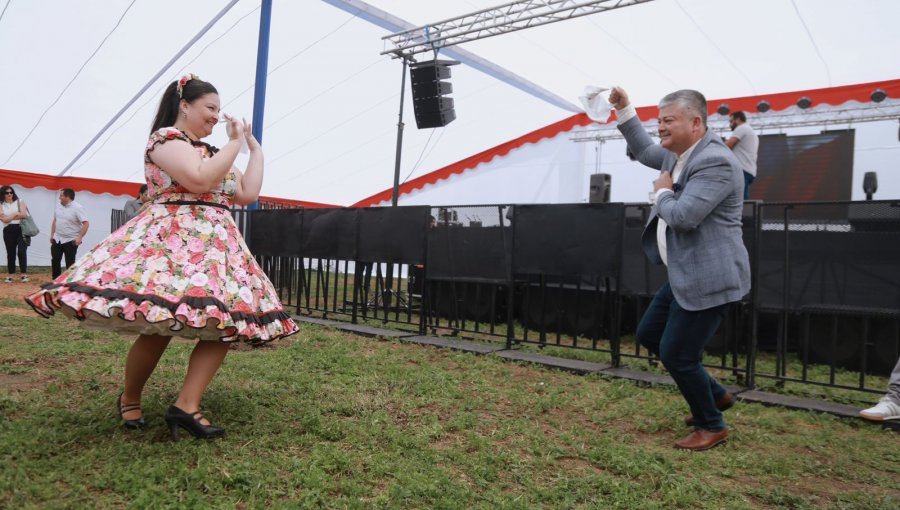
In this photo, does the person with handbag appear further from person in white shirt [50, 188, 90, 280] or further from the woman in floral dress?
the woman in floral dress

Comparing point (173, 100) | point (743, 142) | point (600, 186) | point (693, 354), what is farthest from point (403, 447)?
point (600, 186)

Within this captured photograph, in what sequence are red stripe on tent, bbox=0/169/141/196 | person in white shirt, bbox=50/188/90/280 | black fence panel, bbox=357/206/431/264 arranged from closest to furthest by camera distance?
black fence panel, bbox=357/206/431/264
person in white shirt, bbox=50/188/90/280
red stripe on tent, bbox=0/169/141/196

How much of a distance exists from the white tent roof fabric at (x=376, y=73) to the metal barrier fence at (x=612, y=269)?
4.98 m

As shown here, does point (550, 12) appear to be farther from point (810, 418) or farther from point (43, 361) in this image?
point (43, 361)

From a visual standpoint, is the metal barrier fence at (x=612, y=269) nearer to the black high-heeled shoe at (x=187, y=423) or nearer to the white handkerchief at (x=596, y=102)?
the white handkerchief at (x=596, y=102)

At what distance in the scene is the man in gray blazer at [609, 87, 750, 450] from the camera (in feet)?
8.98

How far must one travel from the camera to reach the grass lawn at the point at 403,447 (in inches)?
86.1

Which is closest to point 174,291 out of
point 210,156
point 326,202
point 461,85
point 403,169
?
point 210,156

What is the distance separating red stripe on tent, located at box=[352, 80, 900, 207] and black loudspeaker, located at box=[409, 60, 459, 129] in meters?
3.82

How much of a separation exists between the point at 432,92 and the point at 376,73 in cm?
265

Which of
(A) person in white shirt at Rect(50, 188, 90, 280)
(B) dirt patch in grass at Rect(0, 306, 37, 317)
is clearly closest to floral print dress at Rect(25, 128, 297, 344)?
(B) dirt patch in grass at Rect(0, 306, 37, 317)

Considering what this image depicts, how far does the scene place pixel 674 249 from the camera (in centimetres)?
290

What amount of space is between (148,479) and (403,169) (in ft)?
44.4

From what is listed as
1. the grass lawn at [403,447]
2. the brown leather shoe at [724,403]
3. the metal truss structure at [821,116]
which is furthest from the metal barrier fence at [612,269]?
the metal truss structure at [821,116]
